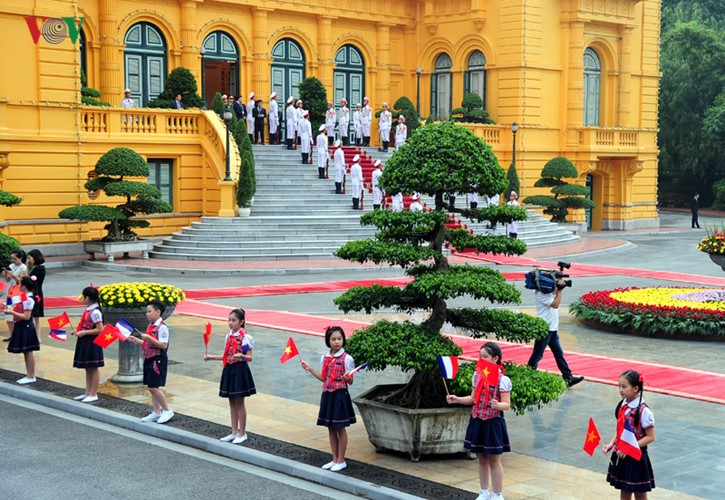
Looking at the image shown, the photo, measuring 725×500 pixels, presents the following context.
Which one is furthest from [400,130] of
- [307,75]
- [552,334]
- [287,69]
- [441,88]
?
[552,334]

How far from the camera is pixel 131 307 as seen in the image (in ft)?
47.4

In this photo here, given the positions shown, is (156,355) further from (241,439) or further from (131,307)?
(131,307)

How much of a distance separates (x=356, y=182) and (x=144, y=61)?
925 cm

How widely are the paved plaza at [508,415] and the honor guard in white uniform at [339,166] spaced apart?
8.92 m

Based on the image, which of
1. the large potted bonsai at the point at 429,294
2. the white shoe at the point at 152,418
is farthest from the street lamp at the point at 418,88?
the white shoe at the point at 152,418

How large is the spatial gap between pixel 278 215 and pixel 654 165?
2118 centimetres

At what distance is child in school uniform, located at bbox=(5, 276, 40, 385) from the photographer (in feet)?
48.0

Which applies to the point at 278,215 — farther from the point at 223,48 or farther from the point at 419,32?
the point at 419,32

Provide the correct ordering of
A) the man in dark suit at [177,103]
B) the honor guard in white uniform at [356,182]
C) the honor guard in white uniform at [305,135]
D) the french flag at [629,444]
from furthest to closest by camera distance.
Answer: the honor guard in white uniform at [305,135]
the man in dark suit at [177,103]
the honor guard in white uniform at [356,182]
the french flag at [629,444]

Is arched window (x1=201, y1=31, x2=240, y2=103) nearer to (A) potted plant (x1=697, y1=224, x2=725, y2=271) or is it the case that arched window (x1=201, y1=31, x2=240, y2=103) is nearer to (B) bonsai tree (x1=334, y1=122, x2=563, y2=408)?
(A) potted plant (x1=697, y1=224, x2=725, y2=271)

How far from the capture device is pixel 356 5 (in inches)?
1689

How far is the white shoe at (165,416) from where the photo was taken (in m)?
12.5

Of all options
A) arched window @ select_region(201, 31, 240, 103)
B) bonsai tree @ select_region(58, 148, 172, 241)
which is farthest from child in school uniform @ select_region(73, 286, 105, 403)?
arched window @ select_region(201, 31, 240, 103)

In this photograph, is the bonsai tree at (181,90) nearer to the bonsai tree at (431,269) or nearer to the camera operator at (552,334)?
the camera operator at (552,334)
